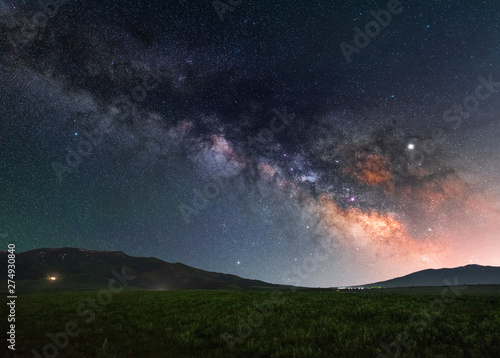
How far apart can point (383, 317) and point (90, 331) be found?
46.1 feet

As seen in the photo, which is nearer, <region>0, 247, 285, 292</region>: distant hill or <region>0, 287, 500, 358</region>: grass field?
<region>0, 287, 500, 358</region>: grass field

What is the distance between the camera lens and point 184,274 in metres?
184

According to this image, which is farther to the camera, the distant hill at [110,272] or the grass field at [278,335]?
the distant hill at [110,272]

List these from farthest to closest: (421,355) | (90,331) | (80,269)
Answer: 1. (80,269)
2. (90,331)
3. (421,355)

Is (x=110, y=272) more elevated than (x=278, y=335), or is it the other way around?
(x=110, y=272)

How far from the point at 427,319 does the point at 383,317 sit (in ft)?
6.22

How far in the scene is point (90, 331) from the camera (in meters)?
12.2

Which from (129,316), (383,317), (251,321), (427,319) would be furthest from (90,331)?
(427,319)

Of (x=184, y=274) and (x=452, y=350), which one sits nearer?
(x=452, y=350)

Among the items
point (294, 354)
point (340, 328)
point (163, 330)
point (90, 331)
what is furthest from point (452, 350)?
point (90, 331)

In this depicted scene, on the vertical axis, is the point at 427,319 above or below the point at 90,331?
above

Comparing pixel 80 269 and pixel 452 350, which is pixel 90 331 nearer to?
pixel 452 350

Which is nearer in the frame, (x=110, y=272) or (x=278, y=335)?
(x=278, y=335)

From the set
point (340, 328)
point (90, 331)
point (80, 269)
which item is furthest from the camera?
point (80, 269)
